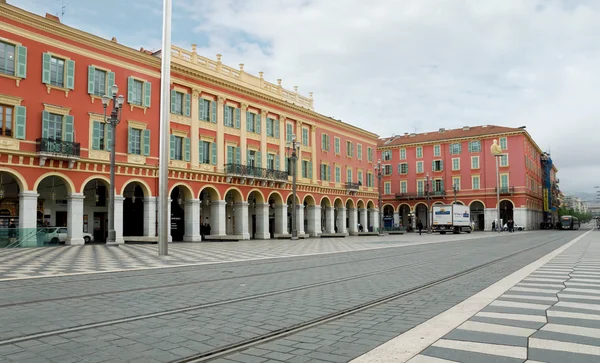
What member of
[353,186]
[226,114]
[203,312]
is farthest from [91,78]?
[353,186]

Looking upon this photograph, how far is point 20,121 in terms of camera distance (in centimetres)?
2534

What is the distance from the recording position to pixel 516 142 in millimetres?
69188

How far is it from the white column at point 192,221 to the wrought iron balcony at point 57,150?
9280mm

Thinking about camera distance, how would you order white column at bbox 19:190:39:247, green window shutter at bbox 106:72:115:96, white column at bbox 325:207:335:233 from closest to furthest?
white column at bbox 19:190:39:247, green window shutter at bbox 106:72:115:96, white column at bbox 325:207:335:233

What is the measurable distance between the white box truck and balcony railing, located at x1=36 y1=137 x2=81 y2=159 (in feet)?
131

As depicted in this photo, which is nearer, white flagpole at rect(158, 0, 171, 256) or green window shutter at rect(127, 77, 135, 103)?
white flagpole at rect(158, 0, 171, 256)

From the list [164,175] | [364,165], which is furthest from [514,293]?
[364,165]

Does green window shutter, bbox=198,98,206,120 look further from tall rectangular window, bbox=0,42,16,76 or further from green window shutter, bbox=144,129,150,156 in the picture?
tall rectangular window, bbox=0,42,16,76

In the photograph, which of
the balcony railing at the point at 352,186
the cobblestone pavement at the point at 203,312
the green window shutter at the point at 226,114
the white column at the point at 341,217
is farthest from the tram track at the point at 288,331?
the balcony railing at the point at 352,186

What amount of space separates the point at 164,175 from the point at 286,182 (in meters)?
27.1

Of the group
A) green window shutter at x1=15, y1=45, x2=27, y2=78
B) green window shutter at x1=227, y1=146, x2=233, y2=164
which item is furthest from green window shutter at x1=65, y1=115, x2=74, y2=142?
green window shutter at x1=227, y1=146, x2=233, y2=164

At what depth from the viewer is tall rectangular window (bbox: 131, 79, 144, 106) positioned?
104ft

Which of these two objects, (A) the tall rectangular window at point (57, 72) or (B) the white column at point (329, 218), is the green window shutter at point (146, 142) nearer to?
(A) the tall rectangular window at point (57, 72)

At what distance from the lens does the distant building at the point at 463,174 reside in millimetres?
69562
